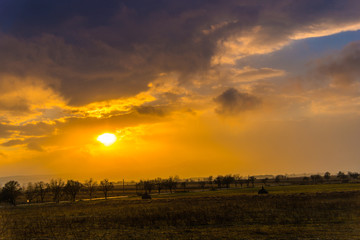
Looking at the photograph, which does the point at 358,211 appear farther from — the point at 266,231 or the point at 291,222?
the point at 266,231

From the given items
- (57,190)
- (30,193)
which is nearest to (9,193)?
(57,190)

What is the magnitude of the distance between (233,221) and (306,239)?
10.6m

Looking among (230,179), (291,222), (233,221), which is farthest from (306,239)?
(230,179)

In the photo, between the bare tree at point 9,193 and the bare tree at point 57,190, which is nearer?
the bare tree at point 9,193

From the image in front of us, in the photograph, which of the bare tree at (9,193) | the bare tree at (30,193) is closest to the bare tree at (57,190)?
the bare tree at (30,193)

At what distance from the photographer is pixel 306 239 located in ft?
68.0

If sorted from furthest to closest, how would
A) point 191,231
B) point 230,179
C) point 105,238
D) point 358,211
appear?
point 230,179, point 358,211, point 191,231, point 105,238

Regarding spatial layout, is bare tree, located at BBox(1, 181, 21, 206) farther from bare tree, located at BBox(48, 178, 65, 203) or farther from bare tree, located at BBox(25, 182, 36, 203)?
bare tree, located at BBox(48, 178, 65, 203)

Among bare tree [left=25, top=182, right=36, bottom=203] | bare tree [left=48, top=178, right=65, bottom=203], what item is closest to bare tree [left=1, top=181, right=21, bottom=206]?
bare tree [left=25, top=182, right=36, bottom=203]

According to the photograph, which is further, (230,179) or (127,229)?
(230,179)

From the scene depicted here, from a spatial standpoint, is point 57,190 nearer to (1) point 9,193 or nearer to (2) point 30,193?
(2) point 30,193

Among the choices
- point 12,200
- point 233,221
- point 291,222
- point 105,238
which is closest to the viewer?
point 105,238

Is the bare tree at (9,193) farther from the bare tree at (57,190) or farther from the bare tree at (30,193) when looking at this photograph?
the bare tree at (57,190)

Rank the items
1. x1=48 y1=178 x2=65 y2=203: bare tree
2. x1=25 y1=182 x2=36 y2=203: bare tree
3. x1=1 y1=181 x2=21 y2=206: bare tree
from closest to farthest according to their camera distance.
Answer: x1=1 y1=181 x2=21 y2=206: bare tree → x1=48 y1=178 x2=65 y2=203: bare tree → x1=25 y1=182 x2=36 y2=203: bare tree
